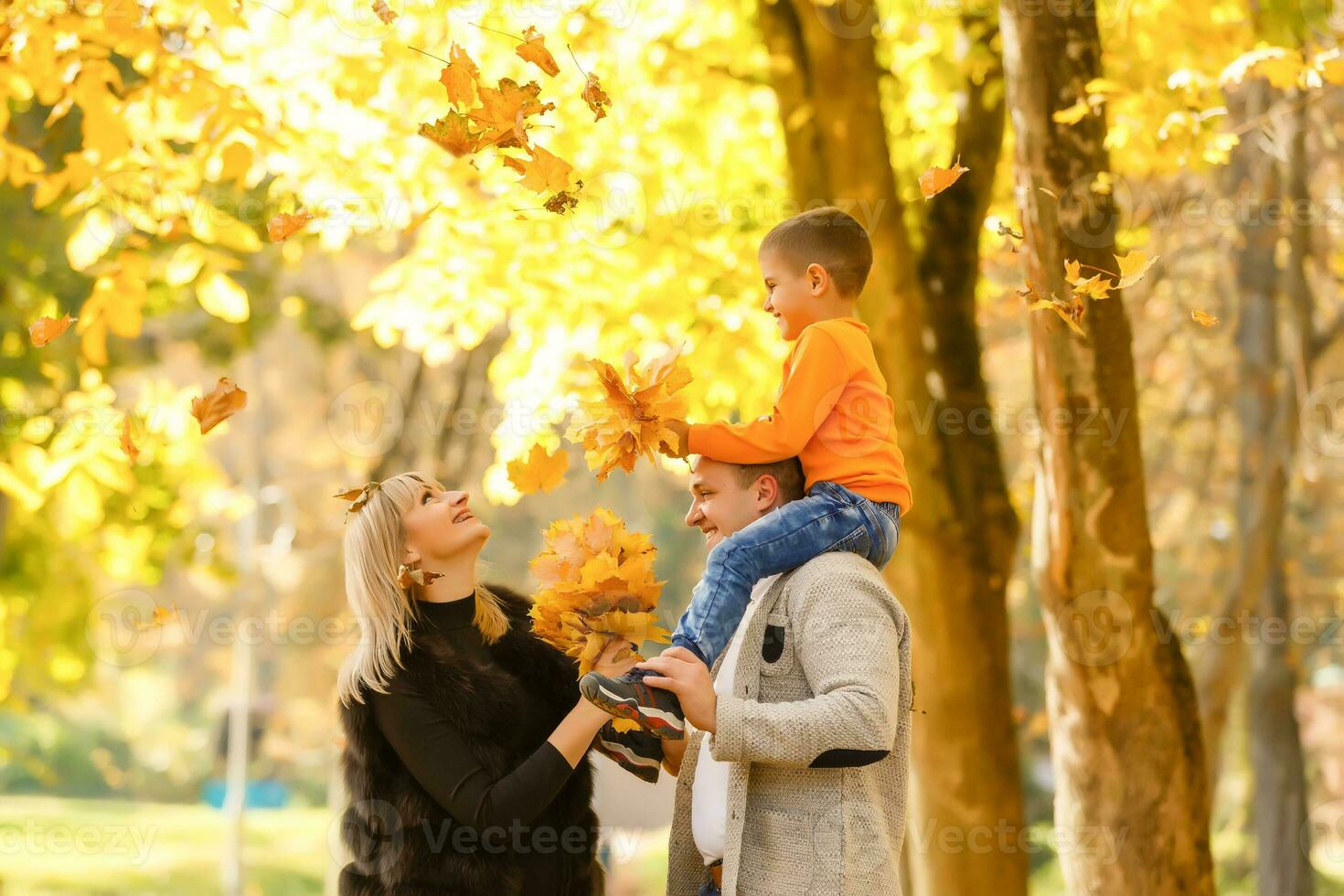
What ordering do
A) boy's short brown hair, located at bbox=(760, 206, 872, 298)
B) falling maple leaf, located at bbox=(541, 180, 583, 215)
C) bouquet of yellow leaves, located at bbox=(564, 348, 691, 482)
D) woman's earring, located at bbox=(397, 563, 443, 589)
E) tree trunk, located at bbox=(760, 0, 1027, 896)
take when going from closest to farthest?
bouquet of yellow leaves, located at bbox=(564, 348, 691, 482) → falling maple leaf, located at bbox=(541, 180, 583, 215) → boy's short brown hair, located at bbox=(760, 206, 872, 298) → woman's earring, located at bbox=(397, 563, 443, 589) → tree trunk, located at bbox=(760, 0, 1027, 896)

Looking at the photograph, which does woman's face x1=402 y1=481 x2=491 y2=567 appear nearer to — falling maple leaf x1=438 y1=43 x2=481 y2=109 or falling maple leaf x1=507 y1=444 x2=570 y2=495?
falling maple leaf x1=507 y1=444 x2=570 y2=495

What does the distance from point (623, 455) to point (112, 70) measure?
337 centimetres

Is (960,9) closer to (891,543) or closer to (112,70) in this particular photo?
(112,70)

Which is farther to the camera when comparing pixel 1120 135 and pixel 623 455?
pixel 1120 135

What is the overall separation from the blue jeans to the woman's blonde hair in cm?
72

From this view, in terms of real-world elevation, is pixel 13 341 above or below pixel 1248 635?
above

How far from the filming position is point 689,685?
9.14 ft

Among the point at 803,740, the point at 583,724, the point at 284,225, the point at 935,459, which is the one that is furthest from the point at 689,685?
the point at 935,459

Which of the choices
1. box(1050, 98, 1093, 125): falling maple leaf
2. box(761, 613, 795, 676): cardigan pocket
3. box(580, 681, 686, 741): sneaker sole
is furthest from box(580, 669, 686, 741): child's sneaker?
box(1050, 98, 1093, 125): falling maple leaf

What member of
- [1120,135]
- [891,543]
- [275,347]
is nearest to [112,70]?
[891,543]

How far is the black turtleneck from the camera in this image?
3262 millimetres

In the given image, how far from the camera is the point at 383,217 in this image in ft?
24.4

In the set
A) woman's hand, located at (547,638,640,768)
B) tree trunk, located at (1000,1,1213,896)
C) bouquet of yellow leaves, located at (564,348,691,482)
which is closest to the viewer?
bouquet of yellow leaves, located at (564,348,691,482)

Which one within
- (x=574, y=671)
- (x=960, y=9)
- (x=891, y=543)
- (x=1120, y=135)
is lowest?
(x=574, y=671)
